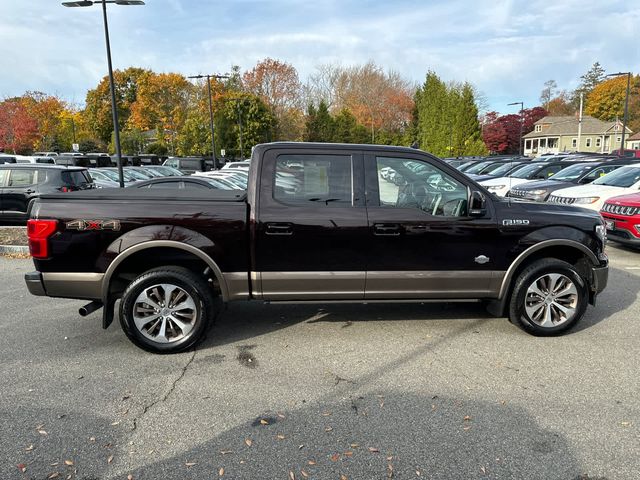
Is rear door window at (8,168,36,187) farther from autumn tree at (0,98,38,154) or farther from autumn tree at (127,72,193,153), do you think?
autumn tree at (0,98,38,154)

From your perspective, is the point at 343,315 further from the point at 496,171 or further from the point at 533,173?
the point at 496,171

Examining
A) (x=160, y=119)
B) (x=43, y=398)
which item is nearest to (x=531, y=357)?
(x=43, y=398)

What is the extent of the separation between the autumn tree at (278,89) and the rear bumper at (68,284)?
50.0m

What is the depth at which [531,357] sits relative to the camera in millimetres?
4230

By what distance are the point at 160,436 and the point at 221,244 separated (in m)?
1.77

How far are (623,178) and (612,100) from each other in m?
90.3

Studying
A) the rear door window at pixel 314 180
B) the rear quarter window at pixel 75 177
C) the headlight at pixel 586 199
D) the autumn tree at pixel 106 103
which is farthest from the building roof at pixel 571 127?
the rear door window at pixel 314 180

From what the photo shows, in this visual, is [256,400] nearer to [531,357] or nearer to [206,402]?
[206,402]

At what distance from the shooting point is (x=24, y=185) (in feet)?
39.2

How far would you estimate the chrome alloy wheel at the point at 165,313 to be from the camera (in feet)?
14.1

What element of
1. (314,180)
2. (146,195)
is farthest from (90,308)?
(314,180)

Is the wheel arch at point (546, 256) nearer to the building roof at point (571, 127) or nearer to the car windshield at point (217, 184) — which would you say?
the car windshield at point (217, 184)

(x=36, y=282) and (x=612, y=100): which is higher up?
(x=612, y=100)

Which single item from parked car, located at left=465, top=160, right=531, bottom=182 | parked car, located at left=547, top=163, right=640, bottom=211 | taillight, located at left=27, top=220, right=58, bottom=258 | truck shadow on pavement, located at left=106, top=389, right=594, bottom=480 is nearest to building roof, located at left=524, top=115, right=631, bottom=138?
parked car, located at left=465, top=160, right=531, bottom=182
